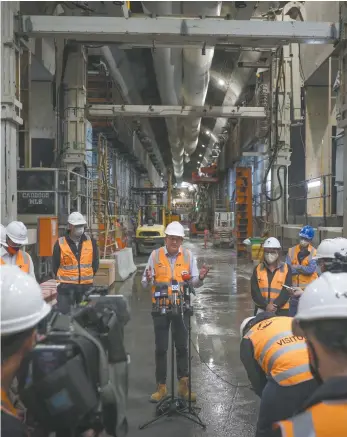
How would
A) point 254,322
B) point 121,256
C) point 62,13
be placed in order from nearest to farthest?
1. point 254,322
2. point 62,13
3. point 121,256

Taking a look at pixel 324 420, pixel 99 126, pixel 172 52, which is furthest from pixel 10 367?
pixel 99 126

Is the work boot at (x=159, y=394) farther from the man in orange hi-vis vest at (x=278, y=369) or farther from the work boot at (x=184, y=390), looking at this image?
the man in orange hi-vis vest at (x=278, y=369)

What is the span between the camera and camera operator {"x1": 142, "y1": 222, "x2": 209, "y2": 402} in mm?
4086

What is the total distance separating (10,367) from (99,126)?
43.4 feet

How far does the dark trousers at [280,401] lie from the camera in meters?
2.00

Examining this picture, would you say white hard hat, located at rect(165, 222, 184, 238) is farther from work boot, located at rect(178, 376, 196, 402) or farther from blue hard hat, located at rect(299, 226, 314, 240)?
blue hard hat, located at rect(299, 226, 314, 240)

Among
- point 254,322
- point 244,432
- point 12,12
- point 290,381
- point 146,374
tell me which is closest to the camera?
point 290,381

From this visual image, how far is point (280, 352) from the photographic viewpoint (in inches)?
84.4

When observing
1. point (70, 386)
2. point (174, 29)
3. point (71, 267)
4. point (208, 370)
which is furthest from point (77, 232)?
point (70, 386)

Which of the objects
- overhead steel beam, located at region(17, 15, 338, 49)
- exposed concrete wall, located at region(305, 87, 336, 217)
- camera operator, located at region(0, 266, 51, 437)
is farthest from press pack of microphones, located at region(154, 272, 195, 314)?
exposed concrete wall, located at region(305, 87, 336, 217)

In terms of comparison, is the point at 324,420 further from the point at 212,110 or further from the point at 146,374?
the point at 212,110

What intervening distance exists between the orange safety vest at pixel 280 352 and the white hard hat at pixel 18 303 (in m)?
1.22

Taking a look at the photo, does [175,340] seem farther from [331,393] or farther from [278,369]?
[331,393]

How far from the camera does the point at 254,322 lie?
2.72 m
